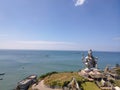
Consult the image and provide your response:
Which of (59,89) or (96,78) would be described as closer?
(59,89)

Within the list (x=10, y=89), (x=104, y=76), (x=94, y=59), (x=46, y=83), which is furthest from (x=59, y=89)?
(x=10, y=89)

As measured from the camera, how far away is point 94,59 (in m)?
48.8

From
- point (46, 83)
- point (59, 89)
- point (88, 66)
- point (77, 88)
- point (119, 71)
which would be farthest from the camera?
point (119, 71)

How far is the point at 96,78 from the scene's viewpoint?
4159 centimetres

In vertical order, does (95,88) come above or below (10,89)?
above

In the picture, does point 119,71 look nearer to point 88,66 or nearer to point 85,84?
point 88,66

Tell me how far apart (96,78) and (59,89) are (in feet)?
Result: 33.3

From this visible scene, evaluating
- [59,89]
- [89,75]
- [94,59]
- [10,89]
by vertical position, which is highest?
[94,59]

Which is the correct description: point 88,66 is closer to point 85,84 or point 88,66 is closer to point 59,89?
point 85,84

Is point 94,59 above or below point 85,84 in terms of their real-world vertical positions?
above

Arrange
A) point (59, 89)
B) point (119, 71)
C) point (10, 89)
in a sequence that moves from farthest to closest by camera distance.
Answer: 1. point (119, 71)
2. point (10, 89)
3. point (59, 89)

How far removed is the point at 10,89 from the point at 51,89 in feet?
61.6

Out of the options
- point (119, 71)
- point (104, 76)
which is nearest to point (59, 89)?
point (104, 76)

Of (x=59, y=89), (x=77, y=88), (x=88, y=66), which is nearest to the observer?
(x=77, y=88)
